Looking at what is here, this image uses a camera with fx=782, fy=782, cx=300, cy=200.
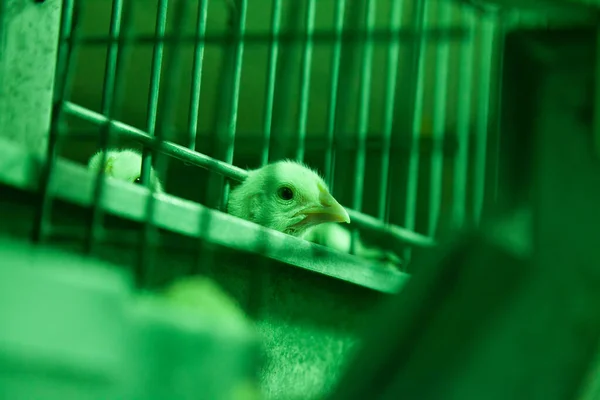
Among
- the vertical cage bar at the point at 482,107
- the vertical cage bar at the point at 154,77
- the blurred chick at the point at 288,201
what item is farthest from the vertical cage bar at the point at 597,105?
the blurred chick at the point at 288,201

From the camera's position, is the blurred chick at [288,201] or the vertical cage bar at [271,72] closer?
the vertical cage bar at [271,72]

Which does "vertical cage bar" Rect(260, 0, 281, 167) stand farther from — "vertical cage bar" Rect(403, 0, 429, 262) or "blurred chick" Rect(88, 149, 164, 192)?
"blurred chick" Rect(88, 149, 164, 192)

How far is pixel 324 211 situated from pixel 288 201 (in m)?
0.13

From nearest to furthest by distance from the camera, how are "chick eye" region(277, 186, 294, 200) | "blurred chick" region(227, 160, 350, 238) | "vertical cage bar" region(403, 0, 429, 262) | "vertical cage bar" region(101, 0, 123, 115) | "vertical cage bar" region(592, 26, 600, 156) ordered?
"vertical cage bar" region(592, 26, 600, 156) < "vertical cage bar" region(403, 0, 429, 262) < "vertical cage bar" region(101, 0, 123, 115) < "blurred chick" region(227, 160, 350, 238) < "chick eye" region(277, 186, 294, 200)

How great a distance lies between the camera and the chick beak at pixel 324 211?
2.30 meters

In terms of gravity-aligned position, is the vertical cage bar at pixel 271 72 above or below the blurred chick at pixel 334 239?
above

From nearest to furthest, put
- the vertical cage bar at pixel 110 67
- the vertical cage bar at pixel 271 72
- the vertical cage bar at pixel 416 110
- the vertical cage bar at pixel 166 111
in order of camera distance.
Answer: the vertical cage bar at pixel 166 111
the vertical cage bar at pixel 416 110
the vertical cage bar at pixel 110 67
the vertical cage bar at pixel 271 72

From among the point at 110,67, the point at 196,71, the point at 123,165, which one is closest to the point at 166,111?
the point at 110,67

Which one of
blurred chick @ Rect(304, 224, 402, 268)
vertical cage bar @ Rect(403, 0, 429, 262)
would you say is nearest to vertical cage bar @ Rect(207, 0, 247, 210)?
vertical cage bar @ Rect(403, 0, 429, 262)

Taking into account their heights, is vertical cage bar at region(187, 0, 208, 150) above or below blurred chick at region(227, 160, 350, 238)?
above

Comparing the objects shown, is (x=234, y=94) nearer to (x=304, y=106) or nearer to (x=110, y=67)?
(x=304, y=106)

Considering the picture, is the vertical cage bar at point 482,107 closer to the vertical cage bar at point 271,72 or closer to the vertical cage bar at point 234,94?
the vertical cage bar at point 271,72

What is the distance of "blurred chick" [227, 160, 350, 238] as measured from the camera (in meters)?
2.27

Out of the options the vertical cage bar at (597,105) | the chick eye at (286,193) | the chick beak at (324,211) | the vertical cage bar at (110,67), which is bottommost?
the chick beak at (324,211)
